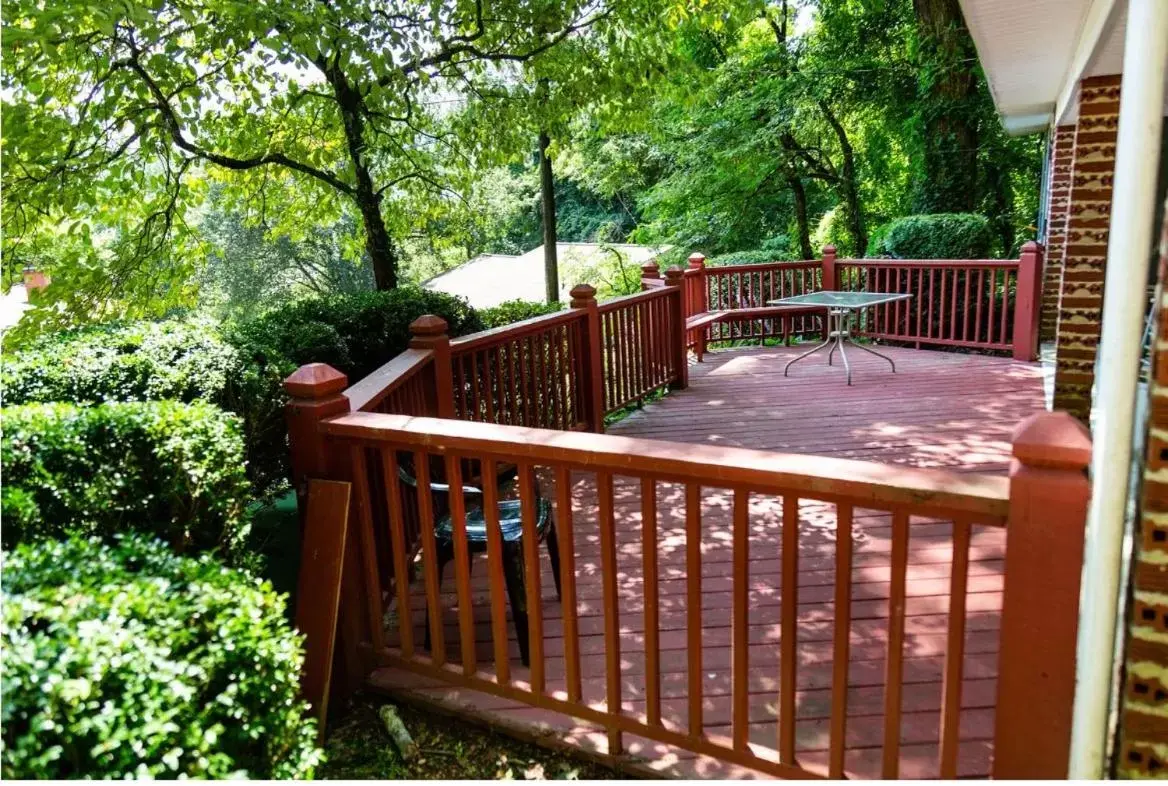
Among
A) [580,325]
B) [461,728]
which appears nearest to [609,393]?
[580,325]

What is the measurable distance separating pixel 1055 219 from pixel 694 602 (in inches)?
293

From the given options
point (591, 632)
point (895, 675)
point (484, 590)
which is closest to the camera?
point (895, 675)

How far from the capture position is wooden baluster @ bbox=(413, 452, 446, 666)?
2.43m

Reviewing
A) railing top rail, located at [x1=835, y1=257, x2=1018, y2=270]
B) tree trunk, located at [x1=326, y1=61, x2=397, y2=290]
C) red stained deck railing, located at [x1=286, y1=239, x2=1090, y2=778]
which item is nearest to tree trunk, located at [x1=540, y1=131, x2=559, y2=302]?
railing top rail, located at [x1=835, y1=257, x2=1018, y2=270]

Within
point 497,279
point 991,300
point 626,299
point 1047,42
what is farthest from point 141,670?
point 497,279

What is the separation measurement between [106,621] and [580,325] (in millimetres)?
4077

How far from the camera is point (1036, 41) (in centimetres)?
510

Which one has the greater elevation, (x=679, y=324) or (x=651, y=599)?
(x=679, y=324)

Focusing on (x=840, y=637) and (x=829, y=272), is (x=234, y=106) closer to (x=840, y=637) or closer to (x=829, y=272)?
(x=829, y=272)

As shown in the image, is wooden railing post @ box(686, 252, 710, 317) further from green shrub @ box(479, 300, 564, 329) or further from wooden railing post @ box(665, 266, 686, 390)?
wooden railing post @ box(665, 266, 686, 390)

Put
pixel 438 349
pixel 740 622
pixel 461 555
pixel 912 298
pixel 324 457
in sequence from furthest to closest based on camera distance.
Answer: pixel 912 298, pixel 438 349, pixel 324 457, pixel 461 555, pixel 740 622

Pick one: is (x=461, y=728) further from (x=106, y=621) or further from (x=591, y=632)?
(x=106, y=621)

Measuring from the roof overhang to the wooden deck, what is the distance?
2305mm

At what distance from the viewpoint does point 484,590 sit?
129 inches
